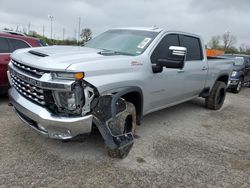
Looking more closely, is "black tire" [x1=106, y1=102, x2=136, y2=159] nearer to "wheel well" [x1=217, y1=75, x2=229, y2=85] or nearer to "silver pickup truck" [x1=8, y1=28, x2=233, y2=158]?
"silver pickup truck" [x1=8, y1=28, x2=233, y2=158]

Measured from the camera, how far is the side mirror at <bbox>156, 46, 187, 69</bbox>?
12.9ft

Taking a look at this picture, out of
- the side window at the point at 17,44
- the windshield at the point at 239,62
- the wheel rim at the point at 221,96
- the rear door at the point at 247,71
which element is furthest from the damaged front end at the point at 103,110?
the rear door at the point at 247,71

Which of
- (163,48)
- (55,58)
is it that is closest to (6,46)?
(55,58)

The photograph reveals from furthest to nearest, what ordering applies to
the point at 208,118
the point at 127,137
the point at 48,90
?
the point at 208,118, the point at 127,137, the point at 48,90

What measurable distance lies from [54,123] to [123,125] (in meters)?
0.97

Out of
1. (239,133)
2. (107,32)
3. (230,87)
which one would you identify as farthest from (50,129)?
(230,87)

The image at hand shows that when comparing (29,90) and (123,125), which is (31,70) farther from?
(123,125)

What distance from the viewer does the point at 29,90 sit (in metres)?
3.49

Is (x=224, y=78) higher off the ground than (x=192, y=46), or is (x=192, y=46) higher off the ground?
(x=192, y=46)

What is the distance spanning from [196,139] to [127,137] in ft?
5.45

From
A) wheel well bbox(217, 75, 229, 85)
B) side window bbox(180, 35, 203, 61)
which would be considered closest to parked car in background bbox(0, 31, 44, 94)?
side window bbox(180, 35, 203, 61)

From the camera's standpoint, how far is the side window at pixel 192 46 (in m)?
5.50

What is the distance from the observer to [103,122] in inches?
132

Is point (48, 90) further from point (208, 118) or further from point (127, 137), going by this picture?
point (208, 118)
